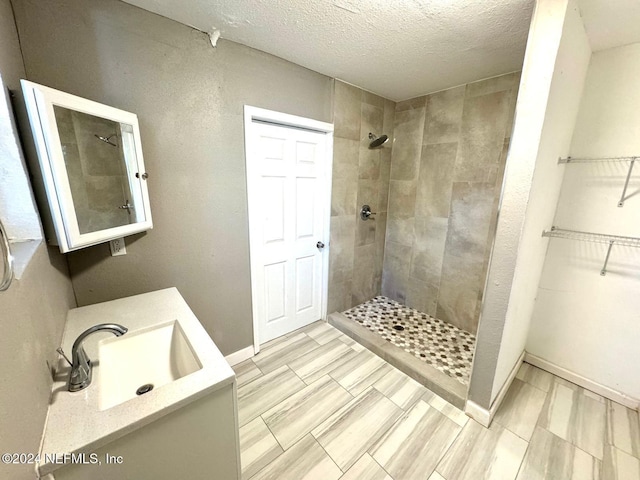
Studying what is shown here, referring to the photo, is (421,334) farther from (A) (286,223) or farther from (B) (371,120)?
(B) (371,120)

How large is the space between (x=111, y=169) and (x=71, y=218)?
377mm

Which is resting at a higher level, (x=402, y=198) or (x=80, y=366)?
(x=402, y=198)

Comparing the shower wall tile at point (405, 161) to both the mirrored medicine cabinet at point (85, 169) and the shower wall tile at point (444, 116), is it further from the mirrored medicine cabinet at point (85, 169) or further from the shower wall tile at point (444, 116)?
the mirrored medicine cabinet at point (85, 169)

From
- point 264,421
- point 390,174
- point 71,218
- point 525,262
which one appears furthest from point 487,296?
point 71,218

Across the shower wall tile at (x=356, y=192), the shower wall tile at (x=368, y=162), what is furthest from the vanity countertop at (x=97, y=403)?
the shower wall tile at (x=368, y=162)

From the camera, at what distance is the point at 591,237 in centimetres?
168

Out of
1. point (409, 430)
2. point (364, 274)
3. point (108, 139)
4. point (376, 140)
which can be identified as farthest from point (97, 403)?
point (376, 140)

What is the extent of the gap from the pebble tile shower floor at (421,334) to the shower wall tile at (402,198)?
109 cm

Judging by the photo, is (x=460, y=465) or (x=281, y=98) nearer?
(x=460, y=465)

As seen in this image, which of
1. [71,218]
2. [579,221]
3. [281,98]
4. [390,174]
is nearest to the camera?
[71,218]

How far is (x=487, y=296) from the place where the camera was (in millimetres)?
1402

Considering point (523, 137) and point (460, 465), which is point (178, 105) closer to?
point (523, 137)

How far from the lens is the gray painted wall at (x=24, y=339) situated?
1.67 feet

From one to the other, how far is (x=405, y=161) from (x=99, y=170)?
254 cm
